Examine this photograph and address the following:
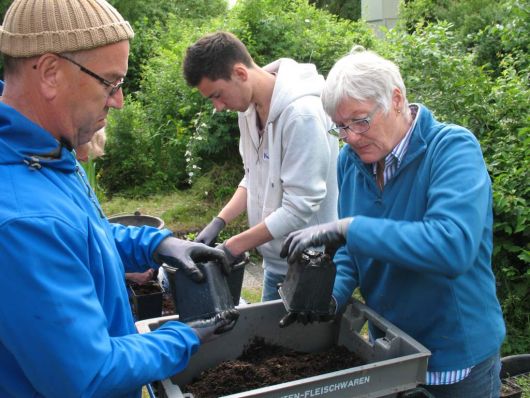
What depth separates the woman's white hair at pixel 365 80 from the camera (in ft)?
5.73

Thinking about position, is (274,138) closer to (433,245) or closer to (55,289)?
(433,245)

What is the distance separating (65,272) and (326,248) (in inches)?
34.6

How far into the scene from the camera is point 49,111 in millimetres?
1350

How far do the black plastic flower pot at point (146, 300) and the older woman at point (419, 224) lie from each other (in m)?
1.65

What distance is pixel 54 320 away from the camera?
1149mm

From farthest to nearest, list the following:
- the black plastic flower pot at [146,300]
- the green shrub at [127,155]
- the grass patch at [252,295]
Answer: the green shrub at [127,155] < the grass patch at [252,295] < the black plastic flower pot at [146,300]

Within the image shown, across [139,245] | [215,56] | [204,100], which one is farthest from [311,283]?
[204,100]

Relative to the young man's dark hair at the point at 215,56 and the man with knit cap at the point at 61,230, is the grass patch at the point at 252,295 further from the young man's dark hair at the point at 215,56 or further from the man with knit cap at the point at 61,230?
the man with knit cap at the point at 61,230

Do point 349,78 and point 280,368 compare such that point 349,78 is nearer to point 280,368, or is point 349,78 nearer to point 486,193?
point 486,193

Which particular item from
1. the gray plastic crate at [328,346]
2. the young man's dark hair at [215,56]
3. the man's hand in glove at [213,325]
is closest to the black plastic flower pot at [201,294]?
the man's hand in glove at [213,325]

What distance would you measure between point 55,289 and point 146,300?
218 centimetres

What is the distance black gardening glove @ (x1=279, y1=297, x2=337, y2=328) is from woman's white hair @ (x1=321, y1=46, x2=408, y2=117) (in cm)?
72

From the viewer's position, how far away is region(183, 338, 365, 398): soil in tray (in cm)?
184

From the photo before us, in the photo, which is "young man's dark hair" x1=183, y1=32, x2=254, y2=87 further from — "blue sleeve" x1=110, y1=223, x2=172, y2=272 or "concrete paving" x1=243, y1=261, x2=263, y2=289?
"concrete paving" x1=243, y1=261, x2=263, y2=289
